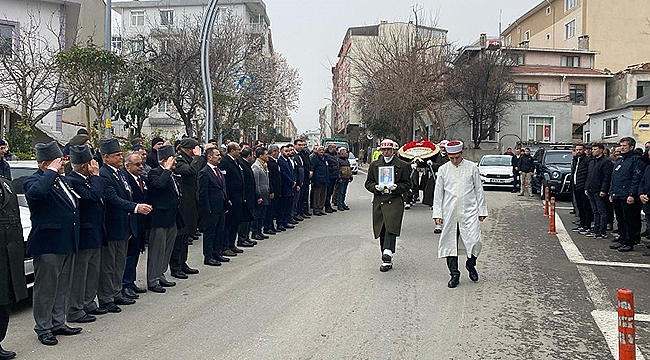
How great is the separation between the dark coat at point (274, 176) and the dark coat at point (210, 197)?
3379mm

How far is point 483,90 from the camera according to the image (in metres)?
43.6

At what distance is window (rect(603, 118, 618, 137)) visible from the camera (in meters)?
37.9

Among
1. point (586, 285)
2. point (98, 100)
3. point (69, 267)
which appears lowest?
point (586, 285)

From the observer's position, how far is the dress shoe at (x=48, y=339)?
233 inches

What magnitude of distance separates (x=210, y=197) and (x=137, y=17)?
56871 mm

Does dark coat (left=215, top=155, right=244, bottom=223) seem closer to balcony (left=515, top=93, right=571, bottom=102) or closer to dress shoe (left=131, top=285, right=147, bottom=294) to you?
dress shoe (left=131, top=285, right=147, bottom=294)

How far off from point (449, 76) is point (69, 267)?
37.7 meters

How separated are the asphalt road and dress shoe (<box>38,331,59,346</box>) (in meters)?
0.08

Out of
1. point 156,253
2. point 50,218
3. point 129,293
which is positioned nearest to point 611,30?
point 156,253

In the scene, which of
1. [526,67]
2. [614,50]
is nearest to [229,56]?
[526,67]

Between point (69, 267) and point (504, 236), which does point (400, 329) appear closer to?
point (69, 267)

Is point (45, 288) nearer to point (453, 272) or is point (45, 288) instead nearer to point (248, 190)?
point (453, 272)

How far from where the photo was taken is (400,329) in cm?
643

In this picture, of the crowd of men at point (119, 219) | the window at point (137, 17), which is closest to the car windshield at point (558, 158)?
the crowd of men at point (119, 219)
